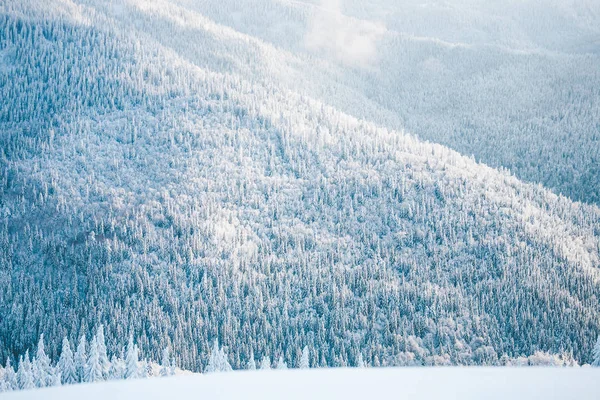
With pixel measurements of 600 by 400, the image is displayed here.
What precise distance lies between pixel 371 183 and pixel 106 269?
19711 mm

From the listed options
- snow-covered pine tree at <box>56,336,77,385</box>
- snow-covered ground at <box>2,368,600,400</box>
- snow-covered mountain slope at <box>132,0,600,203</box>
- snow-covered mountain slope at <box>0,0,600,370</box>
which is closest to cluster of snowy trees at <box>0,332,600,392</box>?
snow-covered pine tree at <box>56,336,77,385</box>

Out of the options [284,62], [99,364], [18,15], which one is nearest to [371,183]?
[99,364]

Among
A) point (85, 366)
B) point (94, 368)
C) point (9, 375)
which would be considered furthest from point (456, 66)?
point (94, 368)

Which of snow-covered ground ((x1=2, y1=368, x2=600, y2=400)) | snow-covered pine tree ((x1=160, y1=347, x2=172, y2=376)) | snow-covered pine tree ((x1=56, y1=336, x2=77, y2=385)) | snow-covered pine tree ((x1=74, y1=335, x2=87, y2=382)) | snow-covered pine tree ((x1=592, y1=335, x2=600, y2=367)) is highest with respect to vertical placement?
snow-covered ground ((x1=2, y1=368, x2=600, y2=400))

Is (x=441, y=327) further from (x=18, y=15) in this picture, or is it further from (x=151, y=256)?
(x=18, y=15)

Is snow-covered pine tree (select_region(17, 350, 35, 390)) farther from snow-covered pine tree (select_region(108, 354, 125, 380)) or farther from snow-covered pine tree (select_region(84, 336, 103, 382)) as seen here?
snow-covered pine tree (select_region(108, 354, 125, 380))

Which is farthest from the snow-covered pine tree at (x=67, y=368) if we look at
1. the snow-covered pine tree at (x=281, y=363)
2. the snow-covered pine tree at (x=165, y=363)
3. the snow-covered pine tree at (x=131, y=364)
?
the snow-covered pine tree at (x=281, y=363)

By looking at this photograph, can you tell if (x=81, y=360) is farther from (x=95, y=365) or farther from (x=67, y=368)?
(x=67, y=368)

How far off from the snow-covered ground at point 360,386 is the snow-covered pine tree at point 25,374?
9248 millimetres

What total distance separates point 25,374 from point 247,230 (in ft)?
56.3

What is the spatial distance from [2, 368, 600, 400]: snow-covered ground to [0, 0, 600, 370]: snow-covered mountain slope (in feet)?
33.7

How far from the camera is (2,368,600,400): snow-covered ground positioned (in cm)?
829

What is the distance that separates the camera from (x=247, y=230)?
111ft

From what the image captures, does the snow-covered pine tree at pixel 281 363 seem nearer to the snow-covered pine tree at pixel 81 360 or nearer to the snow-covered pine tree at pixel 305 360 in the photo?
the snow-covered pine tree at pixel 305 360
